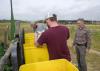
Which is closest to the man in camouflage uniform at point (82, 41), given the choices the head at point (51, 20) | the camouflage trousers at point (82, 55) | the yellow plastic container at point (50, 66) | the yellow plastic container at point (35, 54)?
the camouflage trousers at point (82, 55)

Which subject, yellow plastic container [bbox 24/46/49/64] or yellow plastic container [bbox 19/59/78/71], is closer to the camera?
yellow plastic container [bbox 19/59/78/71]

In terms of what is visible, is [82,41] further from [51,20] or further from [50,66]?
[50,66]

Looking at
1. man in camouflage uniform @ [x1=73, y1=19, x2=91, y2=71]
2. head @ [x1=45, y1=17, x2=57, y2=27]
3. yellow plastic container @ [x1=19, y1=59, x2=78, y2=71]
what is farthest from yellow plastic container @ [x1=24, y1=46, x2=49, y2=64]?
man in camouflage uniform @ [x1=73, y1=19, x2=91, y2=71]

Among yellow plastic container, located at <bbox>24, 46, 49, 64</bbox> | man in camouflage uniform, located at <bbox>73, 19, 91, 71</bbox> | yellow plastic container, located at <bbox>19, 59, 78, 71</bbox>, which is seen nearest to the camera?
yellow plastic container, located at <bbox>19, 59, 78, 71</bbox>

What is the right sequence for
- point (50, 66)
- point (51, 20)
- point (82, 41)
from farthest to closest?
1. point (82, 41)
2. point (51, 20)
3. point (50, 66)

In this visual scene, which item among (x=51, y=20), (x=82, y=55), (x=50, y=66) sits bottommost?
(x=82, y=55)

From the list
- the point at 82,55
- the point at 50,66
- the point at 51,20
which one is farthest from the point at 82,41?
the point at 50,66

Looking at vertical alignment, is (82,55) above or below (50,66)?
below

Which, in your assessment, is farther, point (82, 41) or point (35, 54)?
point (82, 41)

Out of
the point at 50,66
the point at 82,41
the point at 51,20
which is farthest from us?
the point at 82,41

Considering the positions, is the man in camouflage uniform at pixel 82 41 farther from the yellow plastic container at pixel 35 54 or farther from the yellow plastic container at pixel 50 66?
the yellow plastic container at pixel 50 66

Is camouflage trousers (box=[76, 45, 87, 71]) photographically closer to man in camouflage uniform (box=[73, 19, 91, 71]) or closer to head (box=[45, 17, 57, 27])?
man in camouflage uniform (box=[73, 19, 91, 71])

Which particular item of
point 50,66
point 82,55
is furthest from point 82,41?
point 50,66

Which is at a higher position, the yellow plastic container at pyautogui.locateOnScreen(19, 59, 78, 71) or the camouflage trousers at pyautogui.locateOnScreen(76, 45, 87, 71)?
the yellow plastic container at pyautogui.locateOnScreen(19, 59, 78, 71)
